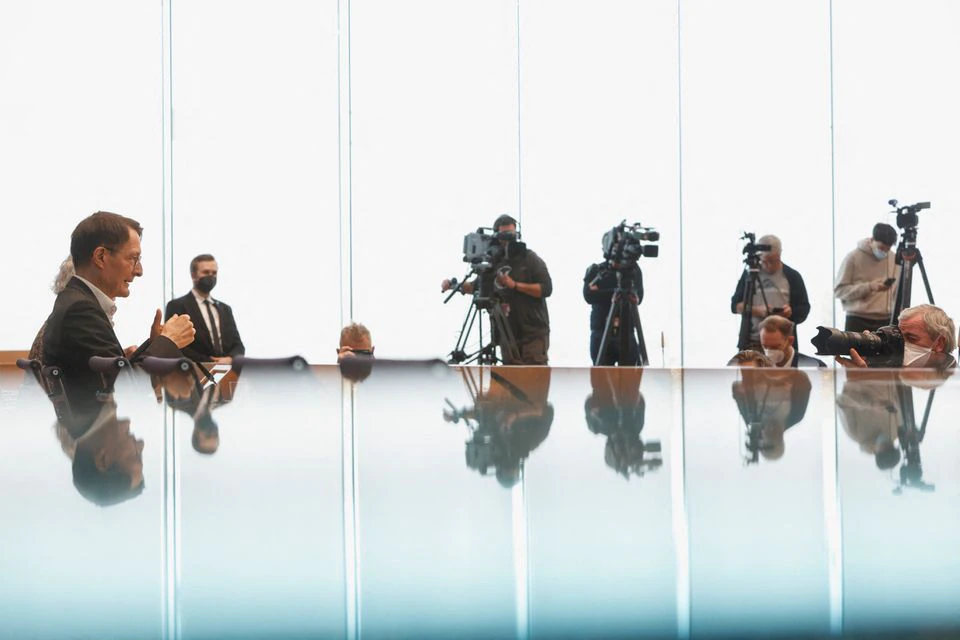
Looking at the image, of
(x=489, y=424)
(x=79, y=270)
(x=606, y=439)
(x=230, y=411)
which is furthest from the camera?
(x=79, y=270)

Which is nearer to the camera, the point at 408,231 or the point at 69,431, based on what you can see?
the point at 69,431

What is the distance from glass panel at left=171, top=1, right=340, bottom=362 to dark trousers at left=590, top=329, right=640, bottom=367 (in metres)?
2.47

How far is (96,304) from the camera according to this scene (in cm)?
228

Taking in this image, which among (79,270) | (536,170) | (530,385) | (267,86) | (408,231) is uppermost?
(267,86)

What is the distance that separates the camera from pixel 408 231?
293 inches

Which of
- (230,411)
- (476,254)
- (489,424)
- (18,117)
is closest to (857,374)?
(489,424)

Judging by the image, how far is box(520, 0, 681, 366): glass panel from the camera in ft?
24.5

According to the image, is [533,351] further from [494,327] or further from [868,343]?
[868,343]

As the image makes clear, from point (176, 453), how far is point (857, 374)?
226 centimetres

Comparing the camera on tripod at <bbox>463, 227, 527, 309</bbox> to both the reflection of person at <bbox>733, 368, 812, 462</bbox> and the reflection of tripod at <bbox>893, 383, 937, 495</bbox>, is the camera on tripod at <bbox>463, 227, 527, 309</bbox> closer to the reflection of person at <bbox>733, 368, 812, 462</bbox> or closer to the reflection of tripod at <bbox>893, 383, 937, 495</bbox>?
the reflection of person at <bbox>733, 368, 812, 462</bbox>

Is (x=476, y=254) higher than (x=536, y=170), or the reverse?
(x=536, y=170)

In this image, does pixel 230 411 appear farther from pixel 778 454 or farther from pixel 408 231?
pixel 408 231

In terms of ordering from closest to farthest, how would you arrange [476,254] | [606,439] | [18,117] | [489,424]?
[606,439] < [489,424] < [476,254] < [18,117]

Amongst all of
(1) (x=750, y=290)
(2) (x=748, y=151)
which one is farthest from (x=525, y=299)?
(2) (x=748, y=151)
